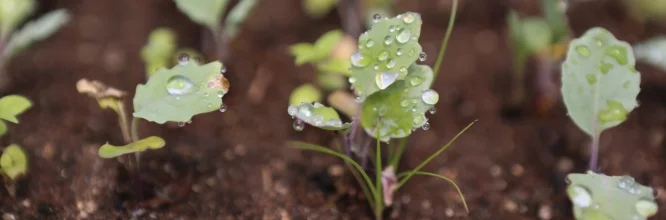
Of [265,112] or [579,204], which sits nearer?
[579,204]

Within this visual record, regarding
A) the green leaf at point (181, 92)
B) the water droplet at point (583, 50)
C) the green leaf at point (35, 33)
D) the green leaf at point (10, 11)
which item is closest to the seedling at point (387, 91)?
the green leaf at point (181, 92)

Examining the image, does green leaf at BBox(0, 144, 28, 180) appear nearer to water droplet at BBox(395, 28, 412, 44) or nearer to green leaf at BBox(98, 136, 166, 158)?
green leaf at BBox(98, 136, 166, 158)

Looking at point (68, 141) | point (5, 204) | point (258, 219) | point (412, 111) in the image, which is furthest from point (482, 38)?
point (5, 204)

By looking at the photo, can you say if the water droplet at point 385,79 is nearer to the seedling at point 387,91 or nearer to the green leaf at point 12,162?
the seedling at point 387,91

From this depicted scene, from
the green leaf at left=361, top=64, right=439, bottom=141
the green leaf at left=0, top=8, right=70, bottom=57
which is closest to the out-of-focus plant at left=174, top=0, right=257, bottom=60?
the green leaf at left=0, top=8, right=70, bottom=57

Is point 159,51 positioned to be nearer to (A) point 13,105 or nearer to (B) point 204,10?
(B) point 204,10

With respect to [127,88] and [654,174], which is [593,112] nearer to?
[654,174]
